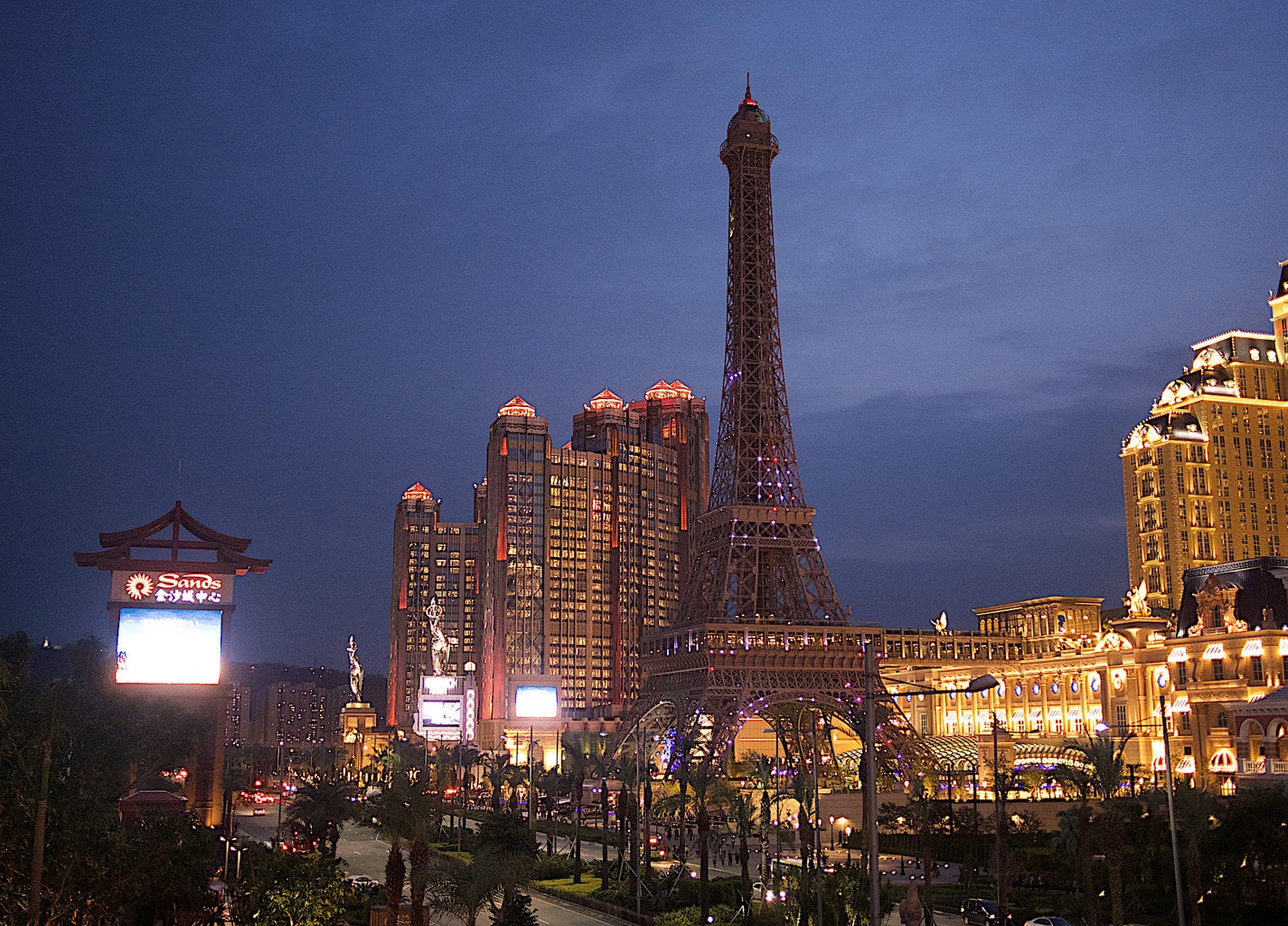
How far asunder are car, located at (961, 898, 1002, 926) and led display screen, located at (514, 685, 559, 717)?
133 meters

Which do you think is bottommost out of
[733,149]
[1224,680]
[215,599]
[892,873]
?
[892,873]

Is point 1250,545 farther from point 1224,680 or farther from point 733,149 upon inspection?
point 733,149

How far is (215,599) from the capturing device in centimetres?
9769

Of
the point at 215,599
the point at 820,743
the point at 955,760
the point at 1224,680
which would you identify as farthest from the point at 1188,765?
the point at 215,599

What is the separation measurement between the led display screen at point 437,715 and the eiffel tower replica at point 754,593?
72224 mm

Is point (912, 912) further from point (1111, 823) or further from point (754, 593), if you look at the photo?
point (754, 593)

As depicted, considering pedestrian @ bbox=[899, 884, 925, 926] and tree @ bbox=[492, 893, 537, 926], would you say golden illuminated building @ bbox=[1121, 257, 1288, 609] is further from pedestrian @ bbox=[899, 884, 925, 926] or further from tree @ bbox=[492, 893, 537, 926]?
pedestrian @ bbox=[899, 884, 925, 926]

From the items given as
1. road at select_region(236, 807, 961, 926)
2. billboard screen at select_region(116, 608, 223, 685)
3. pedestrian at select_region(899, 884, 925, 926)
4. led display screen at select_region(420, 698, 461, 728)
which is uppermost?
billboard screen at select_region(116, 608, 223, 685)

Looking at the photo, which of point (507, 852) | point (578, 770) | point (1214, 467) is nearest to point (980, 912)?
point (507, 852)

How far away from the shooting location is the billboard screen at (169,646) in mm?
93750

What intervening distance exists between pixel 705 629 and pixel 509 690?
10426 centimetres

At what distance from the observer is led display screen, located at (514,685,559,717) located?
18150 centimetres

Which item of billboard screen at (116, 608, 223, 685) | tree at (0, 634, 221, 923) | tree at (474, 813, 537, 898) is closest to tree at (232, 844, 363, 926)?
tree at (0, 634, 221, 923)

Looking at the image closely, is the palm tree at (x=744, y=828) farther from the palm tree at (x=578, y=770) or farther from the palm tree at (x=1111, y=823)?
the palm tree at (x=1111, y=823)
